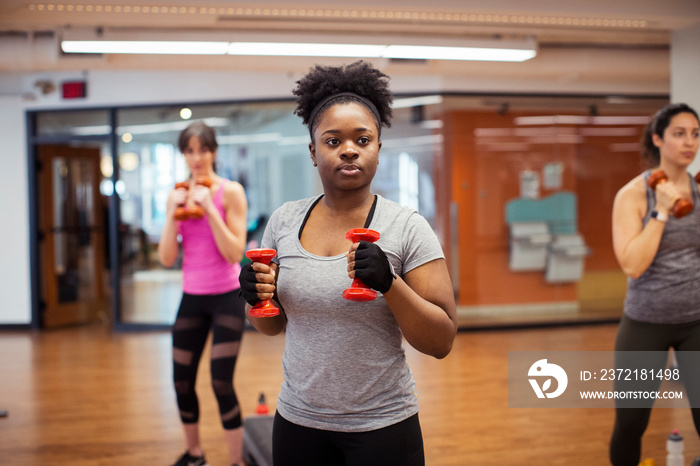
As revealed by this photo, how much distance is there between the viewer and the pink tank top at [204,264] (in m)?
2.74

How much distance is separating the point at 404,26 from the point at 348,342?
3.98 meters

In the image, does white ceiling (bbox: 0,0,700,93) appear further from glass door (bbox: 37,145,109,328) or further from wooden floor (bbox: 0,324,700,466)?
wooden floor (bbox: 0,324,700,466)

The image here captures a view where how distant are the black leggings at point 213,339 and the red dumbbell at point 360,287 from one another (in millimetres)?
1560

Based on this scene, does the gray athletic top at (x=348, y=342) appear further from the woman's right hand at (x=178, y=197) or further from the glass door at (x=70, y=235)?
the glass door at (x=70, y=235)

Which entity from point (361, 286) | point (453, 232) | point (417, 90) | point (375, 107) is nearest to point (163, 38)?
point (417, 90)

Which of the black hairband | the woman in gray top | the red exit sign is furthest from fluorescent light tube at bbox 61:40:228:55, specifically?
the black hairband

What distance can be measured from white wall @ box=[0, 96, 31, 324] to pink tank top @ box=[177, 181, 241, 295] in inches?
205

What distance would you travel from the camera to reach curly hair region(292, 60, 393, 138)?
4.75 feet

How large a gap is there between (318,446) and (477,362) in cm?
406

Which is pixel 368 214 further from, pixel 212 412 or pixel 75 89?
pixel 75 89

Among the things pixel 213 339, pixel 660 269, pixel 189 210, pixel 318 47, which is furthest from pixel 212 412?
pixel 318 47

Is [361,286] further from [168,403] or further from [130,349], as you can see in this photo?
[130,349]

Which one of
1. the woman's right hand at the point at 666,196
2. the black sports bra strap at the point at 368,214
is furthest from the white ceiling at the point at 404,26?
the black sports bra strap at the point at 368,214

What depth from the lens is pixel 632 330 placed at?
7.97 feet
